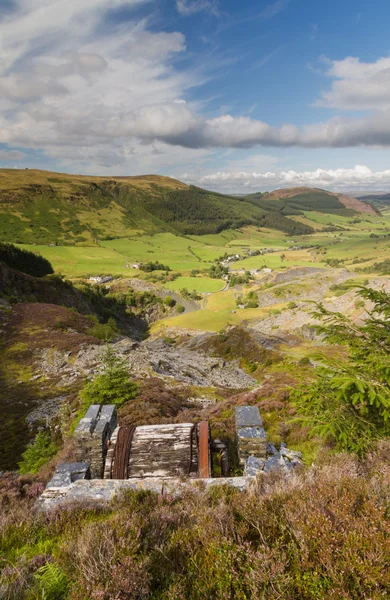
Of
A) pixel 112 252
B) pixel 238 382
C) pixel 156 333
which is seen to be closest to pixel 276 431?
pixel 238 382

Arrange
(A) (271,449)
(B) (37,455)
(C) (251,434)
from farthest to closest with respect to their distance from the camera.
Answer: (B) (37,455)
(A) (271,449)
(C) (251,434)

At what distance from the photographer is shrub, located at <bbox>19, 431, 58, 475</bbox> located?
1178cm

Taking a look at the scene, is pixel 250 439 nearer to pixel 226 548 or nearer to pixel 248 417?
pixel 248 417

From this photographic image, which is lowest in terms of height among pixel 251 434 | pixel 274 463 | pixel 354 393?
pixel 274 463

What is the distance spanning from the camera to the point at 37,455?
41.4 feet

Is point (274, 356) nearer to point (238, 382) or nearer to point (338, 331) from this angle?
point (238, 382)

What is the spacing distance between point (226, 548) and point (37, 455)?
12132mm

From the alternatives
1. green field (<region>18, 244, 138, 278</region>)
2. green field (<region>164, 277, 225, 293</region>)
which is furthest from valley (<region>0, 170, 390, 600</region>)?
green field (<region>18, 244, 138, 278</region>)

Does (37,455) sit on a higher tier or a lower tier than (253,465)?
lower

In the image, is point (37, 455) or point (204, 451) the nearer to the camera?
point (204, 451)

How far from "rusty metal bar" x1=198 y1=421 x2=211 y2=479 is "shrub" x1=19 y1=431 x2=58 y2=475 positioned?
7.87 meters

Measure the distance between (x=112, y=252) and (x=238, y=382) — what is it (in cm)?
17501

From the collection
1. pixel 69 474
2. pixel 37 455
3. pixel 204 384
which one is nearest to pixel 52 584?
pixel 69 474

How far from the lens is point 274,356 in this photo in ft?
135
